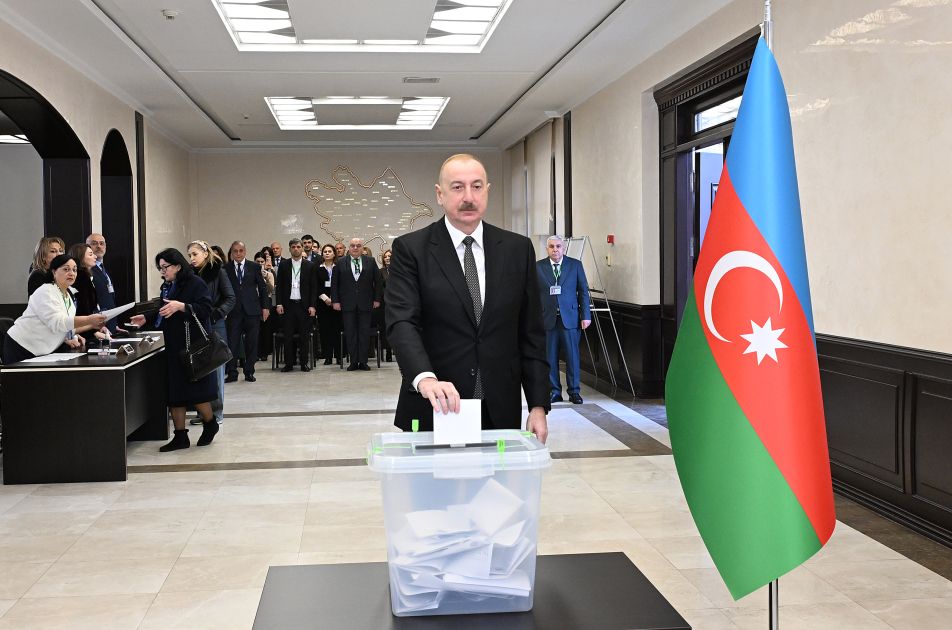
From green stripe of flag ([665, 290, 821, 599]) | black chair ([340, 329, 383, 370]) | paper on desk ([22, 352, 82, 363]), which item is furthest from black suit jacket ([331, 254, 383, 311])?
green stripe of flag ([665, 290, 821, 599])

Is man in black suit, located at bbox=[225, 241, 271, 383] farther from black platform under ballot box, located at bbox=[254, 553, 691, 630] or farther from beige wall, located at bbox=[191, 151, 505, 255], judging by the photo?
black platform under ballot box, located at bbox=[254, 553, 691, 630]

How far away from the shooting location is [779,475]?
2.30 meters

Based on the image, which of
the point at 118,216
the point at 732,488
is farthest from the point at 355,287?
the point at 732,488

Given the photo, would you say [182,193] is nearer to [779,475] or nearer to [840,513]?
[840,513]

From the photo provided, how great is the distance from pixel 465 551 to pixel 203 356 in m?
5.42

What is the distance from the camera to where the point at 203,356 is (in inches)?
268

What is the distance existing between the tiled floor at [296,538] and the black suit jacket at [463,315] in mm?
1463

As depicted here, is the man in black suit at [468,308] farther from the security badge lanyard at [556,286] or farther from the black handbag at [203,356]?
the security badge lanyard at [556,286]

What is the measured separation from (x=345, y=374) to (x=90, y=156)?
4151 mm

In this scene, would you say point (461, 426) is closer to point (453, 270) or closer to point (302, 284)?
point (453, 270)

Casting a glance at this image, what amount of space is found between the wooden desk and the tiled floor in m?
0.18

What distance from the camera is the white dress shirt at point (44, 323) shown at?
6.57 m

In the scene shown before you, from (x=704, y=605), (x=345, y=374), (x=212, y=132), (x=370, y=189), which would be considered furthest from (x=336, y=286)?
(x=704, y=605)

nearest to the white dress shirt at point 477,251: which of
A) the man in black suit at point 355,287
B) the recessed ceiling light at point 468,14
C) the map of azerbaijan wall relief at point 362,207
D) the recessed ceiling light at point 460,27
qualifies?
the recessed ceiling light at point 468,14
